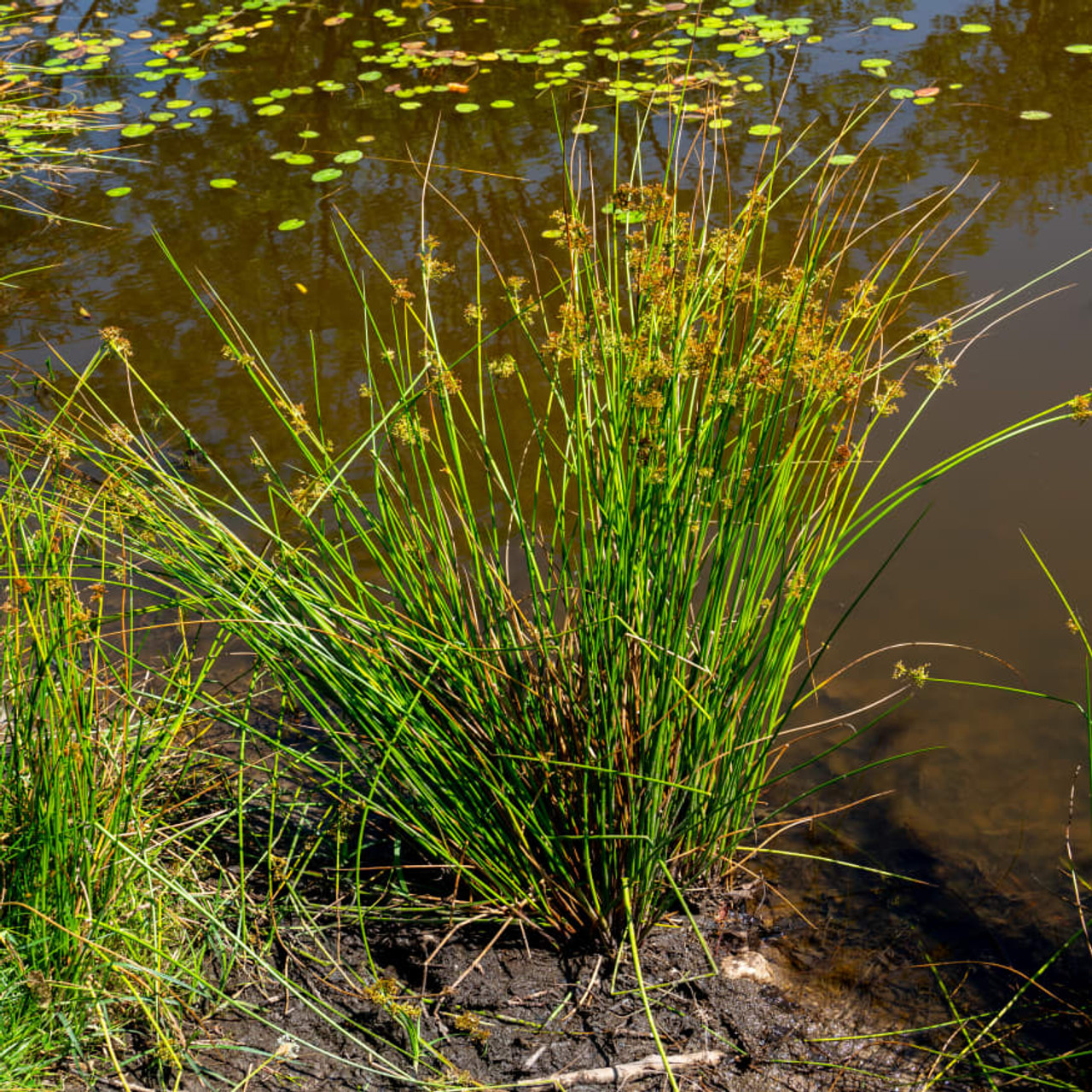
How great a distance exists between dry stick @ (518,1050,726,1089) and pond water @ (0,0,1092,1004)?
750 millimetres

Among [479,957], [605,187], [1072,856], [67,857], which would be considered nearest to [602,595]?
[479,957]

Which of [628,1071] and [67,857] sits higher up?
[67,857]

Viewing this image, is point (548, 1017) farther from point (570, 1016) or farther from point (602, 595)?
point (602, 595)

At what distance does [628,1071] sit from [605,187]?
11.6 ft

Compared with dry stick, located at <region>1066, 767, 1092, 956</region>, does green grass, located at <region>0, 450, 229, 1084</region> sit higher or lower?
higher

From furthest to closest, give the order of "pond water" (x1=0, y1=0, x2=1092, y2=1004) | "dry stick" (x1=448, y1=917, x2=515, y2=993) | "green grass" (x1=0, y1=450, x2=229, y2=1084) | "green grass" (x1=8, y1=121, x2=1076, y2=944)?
1. "pond water" (x1=0, y1=0, x2=1092, y2=1004)
2. "dry stick" (x1=448, y1=917, x2=515, y2=993)
3. "green grass" (x1=8, y1=121, x2=1076, y2=944)
4. "green grass" (x1=0, y1=450, x2=229, y2=1084)

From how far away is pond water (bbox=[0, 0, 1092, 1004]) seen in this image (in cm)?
252

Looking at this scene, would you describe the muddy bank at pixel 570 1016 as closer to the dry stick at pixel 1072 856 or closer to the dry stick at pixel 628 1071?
the dry stick at pixel 628 1071

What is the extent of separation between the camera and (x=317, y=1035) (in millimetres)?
1667

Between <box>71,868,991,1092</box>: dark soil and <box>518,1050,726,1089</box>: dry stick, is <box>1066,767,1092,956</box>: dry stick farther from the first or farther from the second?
<box>518,1050,726,1089</box>: dry stick

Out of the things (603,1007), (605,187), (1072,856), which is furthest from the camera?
(605,187)

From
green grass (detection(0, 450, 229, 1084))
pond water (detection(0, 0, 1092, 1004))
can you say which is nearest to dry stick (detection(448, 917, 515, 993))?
green grass (detection(0, 450, 229, 1084))

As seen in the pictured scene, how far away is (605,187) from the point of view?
4.28 meters

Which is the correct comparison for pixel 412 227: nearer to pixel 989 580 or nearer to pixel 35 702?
pixel 989 580
